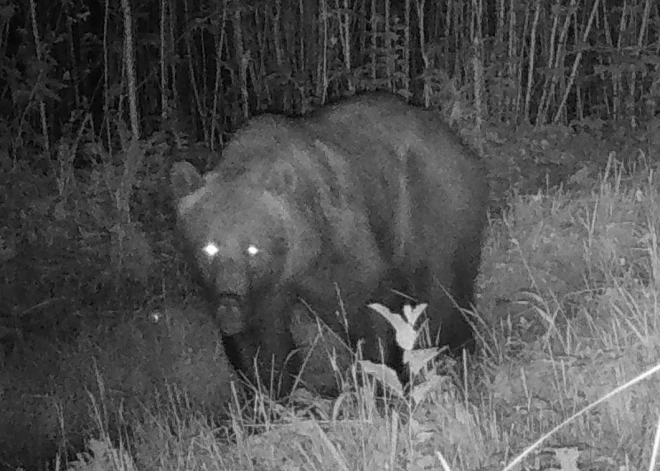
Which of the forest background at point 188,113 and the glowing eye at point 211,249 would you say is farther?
the forest background at point 188,113

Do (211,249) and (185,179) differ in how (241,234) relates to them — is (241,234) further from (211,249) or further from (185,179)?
(185,179)

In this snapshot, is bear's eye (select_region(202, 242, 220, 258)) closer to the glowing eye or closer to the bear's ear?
the glowing eye

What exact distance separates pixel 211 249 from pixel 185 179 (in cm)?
30

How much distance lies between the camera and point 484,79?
816 centimetres

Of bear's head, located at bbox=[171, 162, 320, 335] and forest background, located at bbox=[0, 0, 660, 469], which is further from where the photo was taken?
forest background, located at bbox=[0, 0, 660, 469]

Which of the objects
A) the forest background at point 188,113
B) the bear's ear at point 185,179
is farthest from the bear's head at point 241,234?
the forest background at point 188,113

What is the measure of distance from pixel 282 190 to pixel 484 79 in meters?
4.50

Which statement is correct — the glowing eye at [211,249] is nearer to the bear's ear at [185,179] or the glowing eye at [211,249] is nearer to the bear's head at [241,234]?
the bear's head at [241,234]

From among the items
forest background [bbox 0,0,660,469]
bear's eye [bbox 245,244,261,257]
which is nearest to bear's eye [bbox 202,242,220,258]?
bear's eye [bbox 245,244,261,257]

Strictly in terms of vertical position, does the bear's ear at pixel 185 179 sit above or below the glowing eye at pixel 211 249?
above

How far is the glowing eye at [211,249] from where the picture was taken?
387 centimetres

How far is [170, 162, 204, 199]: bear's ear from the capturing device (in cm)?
396

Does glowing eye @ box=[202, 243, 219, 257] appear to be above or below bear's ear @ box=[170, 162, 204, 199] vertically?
below

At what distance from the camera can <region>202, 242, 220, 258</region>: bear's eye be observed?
387 centimetres
